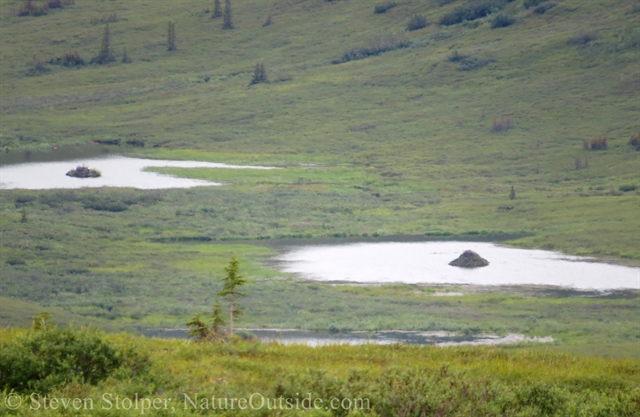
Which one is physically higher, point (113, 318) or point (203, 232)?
point (203, 232)

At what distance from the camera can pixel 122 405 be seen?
352 inches

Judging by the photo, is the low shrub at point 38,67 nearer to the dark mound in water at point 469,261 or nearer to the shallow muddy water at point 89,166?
the shallow muddy water at point 89,166

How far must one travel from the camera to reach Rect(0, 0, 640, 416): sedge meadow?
36.8 ft

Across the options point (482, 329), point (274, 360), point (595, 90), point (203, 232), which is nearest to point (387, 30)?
point (595, 90)

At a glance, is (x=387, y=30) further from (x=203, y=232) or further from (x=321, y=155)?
(x=203, y=232)

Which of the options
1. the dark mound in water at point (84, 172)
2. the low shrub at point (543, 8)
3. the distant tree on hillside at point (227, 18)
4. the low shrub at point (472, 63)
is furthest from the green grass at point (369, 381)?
the distant tree on hillside at point (227, 18)

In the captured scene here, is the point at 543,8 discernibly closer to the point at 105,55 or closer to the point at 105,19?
the point at 105,55

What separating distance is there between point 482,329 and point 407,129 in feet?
236

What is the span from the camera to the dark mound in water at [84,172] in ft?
298

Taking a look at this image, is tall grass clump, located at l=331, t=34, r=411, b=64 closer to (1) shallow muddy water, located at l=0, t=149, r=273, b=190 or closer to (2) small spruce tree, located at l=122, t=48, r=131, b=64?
(2) small spruce tree, located at l=122, t=48, r=131, b=64

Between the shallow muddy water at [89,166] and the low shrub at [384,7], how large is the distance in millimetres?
66221

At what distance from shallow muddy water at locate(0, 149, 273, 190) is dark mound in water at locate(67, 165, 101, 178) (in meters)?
0.64

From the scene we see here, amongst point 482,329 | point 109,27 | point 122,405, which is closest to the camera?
point 122,405

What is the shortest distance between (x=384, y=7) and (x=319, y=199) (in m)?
83.8
